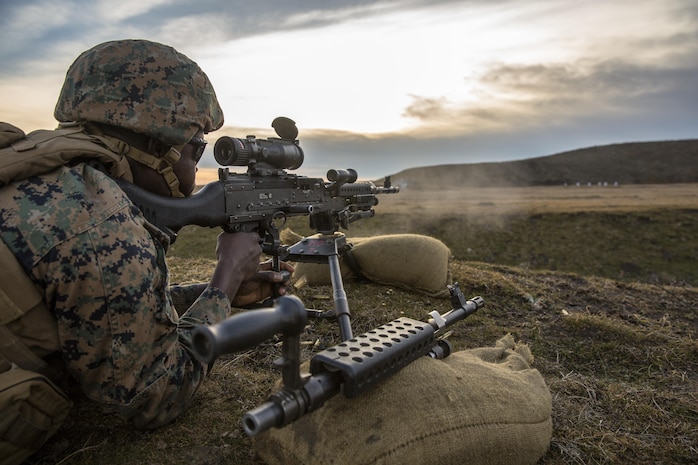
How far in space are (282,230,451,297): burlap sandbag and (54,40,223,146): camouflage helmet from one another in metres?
3.95

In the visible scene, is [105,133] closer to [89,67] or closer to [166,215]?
[89,67]

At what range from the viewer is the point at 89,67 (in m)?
2.74

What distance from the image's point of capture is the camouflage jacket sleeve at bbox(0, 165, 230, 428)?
2.18m

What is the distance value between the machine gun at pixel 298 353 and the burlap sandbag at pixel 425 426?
6.4 inches

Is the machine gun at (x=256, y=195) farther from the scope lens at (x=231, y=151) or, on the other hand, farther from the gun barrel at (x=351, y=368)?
the gun barrel at (x=351, y=368)

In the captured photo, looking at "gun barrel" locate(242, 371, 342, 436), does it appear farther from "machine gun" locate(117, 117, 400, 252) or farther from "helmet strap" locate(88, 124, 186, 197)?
"helmet strap" locate(88, 124, 186, 197)

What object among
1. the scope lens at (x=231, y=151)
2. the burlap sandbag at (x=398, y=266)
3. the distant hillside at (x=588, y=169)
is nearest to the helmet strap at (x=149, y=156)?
the scope lens at (x=231, y=151)

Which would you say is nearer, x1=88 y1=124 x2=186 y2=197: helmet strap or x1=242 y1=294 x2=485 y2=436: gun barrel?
x1=242 y1=294 x2=485 y2=436: gun barrel

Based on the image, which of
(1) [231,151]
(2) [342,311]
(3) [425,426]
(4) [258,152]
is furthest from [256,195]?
(3) [425,426]

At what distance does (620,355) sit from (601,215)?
66.2 feet

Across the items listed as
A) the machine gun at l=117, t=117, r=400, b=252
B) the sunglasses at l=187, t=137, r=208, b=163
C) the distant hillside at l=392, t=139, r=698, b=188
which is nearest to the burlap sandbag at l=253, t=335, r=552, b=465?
the machine gun at l=117, t=117, r=400, b=252

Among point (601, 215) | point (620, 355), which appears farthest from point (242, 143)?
point (601, 215)

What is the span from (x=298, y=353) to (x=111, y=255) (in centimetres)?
109

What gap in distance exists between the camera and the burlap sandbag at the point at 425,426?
2359 millimetres
